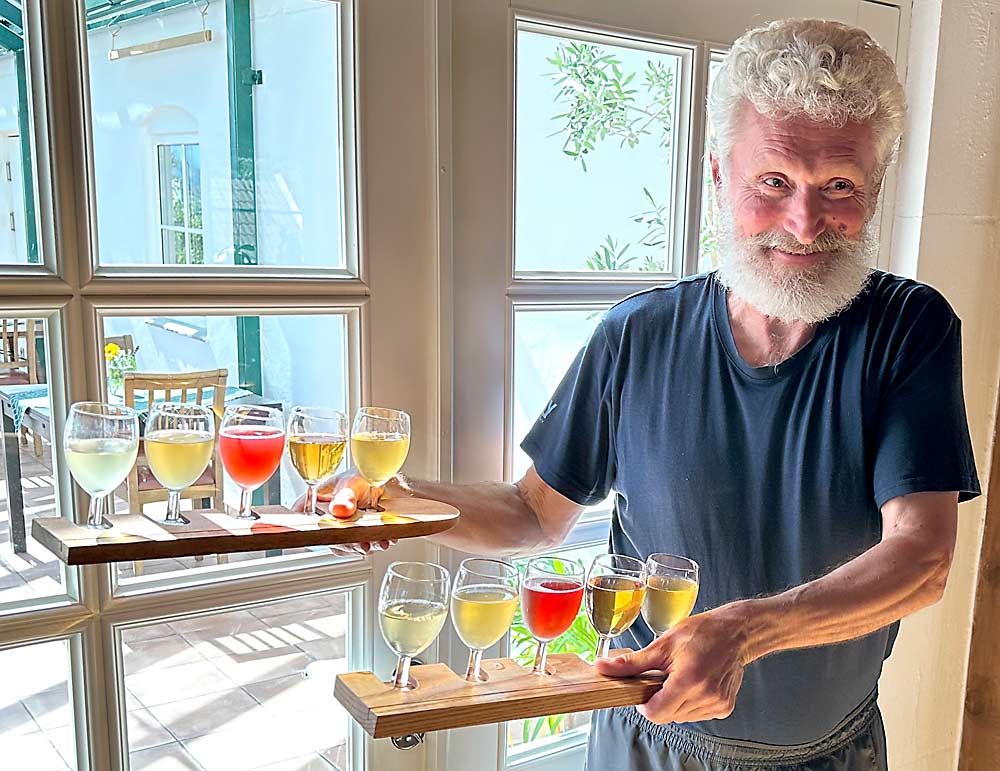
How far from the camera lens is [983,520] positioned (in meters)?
2.11

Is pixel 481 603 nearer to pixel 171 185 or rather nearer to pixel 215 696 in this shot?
pixel 215 696

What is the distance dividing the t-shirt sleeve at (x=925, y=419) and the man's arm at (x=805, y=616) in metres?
0.03

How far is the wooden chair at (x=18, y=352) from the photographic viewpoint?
48.4 inches

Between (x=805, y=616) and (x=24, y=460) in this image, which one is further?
(x=24, y=460)

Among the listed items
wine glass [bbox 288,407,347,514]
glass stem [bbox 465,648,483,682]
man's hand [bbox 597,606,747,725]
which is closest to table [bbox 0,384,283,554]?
wine glass [bbox 288,407,347,514]

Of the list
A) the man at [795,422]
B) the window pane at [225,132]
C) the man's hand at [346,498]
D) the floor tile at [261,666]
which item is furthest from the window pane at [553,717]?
the window pane at [225,132]

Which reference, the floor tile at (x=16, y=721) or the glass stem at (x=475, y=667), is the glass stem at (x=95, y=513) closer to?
the floor tile at (x=16, y=721)

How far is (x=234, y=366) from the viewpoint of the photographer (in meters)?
1.41

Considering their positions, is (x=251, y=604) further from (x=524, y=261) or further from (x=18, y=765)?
(x=524, y=261)

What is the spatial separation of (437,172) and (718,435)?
590 millimetres

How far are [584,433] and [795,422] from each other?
0.34 m

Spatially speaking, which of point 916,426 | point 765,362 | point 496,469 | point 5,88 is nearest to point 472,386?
point 496,469

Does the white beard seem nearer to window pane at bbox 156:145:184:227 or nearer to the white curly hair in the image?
the white curly hair

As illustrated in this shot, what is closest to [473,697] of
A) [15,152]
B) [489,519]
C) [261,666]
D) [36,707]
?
[489,519]
